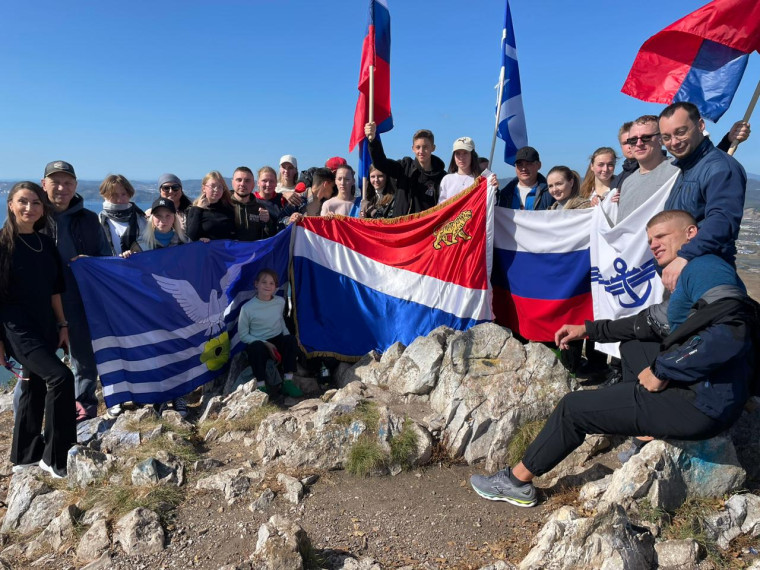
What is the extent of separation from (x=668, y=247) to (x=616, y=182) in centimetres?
273

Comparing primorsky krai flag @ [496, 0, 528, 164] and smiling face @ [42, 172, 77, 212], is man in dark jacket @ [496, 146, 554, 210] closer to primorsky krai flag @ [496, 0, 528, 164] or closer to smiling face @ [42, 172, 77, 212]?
primorsky krai flag @ [496, 0, 528, 164]

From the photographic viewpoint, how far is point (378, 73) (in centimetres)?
802

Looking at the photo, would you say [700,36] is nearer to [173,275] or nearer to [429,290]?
[429,290]

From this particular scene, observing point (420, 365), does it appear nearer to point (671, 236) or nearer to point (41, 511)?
point (671, 236)

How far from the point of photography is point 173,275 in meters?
6.67

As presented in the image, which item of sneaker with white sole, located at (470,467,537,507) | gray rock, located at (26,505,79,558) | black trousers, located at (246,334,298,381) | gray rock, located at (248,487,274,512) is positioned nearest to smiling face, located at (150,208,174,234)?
black trousers, located at (246,334,298,381)

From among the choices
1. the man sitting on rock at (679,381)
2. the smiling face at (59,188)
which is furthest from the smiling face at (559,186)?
the smiling face at (59,188)

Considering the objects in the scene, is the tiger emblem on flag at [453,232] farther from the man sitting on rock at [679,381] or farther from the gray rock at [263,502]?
the gray rock at [263,502]

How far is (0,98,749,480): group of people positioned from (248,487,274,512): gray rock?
1823mm

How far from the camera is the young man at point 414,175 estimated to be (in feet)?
25.0

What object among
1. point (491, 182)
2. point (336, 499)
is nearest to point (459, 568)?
point (336, 499)

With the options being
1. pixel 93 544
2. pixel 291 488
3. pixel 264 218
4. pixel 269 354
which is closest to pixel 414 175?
pixel 264 218

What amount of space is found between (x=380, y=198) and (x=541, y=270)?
8.64 ft

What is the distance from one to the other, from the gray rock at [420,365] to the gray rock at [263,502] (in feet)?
6.99
